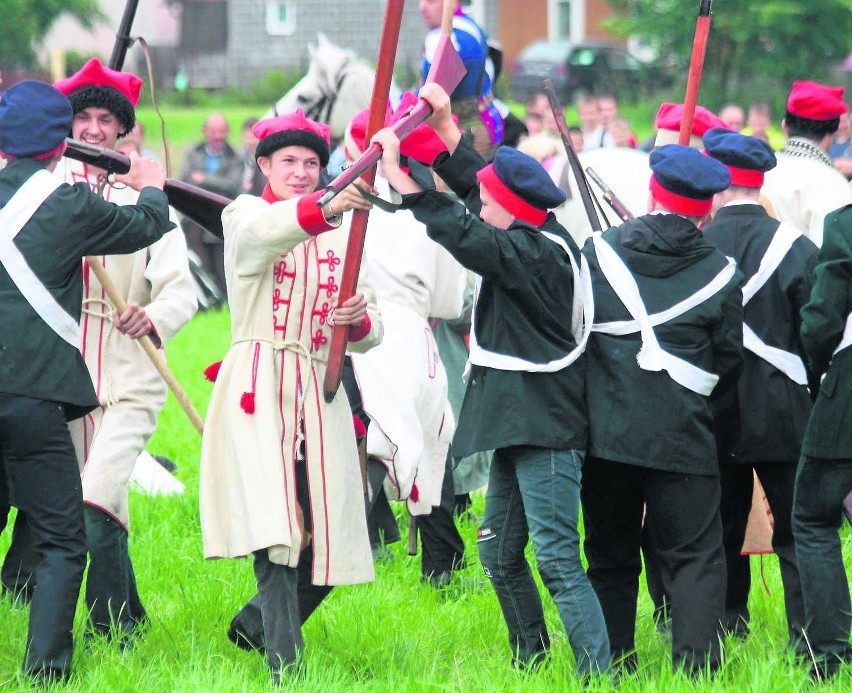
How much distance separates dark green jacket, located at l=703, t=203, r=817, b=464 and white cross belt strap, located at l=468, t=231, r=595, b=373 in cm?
68

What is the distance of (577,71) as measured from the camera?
37.9 metres

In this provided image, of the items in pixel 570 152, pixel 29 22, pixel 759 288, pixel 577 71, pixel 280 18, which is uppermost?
pixel 280 18

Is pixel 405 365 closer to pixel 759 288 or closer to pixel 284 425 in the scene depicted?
pixel 284 425

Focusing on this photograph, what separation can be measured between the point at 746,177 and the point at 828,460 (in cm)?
117

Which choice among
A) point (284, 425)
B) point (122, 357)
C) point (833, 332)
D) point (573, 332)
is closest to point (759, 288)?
point (833, 332)

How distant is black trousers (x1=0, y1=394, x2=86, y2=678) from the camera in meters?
5.00

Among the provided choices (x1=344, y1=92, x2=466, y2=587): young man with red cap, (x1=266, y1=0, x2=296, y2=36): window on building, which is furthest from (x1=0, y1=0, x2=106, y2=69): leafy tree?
(x1=344, y1=92, x2=466, y2=587): young man with red cap

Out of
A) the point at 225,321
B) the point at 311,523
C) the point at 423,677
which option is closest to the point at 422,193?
the point at 311,523

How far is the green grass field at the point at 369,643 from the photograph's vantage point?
197 inches

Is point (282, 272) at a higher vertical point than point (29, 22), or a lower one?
lower

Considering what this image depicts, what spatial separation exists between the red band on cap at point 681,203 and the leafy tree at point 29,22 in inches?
1198

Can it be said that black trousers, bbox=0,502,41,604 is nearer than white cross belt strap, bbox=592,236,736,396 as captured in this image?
No

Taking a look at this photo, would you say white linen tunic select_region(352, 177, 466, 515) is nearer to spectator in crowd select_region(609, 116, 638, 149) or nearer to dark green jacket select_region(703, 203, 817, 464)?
dark green jacket select_region(703, 203, 817, 464)

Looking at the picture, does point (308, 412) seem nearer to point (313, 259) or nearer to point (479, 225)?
point (313, 259)
